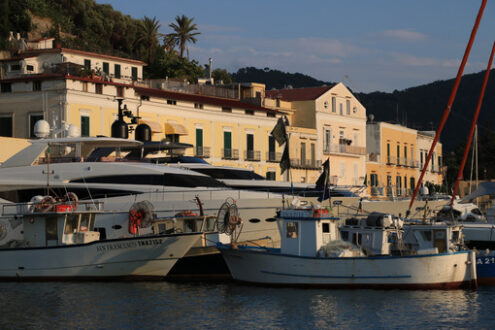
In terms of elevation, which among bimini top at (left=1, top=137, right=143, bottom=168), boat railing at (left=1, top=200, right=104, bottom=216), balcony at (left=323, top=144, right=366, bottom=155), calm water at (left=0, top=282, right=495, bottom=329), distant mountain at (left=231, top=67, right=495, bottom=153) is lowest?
calm water at (left=0, top=282, right=495, bottom=329)

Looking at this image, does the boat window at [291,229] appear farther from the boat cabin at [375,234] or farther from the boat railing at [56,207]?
the boat railing at [56,207]

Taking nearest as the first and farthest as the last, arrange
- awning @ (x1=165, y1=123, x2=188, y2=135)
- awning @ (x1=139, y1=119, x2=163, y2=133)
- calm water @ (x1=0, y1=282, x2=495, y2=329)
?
1. calm water @ (x1=0, y1=282, x2=495, y2=329)
2. awning @ (x1=139, y1=119, x2=163, y2=133)
3. awning @ (x1=165, y1=123, x2=188, y2=135)

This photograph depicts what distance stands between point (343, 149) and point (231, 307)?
48717 mm

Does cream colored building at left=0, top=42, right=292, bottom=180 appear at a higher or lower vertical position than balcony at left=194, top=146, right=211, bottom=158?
higher

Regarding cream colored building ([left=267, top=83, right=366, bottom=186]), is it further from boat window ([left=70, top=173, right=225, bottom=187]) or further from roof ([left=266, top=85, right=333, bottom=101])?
boat window ([left=70, top=173, right=225, bottom=187])

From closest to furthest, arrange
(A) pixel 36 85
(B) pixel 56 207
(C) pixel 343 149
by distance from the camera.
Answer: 1. (B) pixel 56 207
2. (A) pixel 36 85
3. (C) pixel 343 149

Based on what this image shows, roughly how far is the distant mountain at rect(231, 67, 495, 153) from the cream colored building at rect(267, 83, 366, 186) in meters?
80.0

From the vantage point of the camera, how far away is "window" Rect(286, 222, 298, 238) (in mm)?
29688

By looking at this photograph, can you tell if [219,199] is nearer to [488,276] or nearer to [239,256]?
[239,256]

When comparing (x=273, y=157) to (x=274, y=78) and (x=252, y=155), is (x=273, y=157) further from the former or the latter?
(x=274, y=78)

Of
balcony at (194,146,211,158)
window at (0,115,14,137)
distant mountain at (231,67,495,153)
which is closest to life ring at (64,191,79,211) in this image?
window at (0,115,14,137)

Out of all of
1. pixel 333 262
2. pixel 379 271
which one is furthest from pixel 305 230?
pixel 379 271

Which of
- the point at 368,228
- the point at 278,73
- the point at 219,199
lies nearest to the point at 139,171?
the point at 219,199

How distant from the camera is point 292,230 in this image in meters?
29.7
